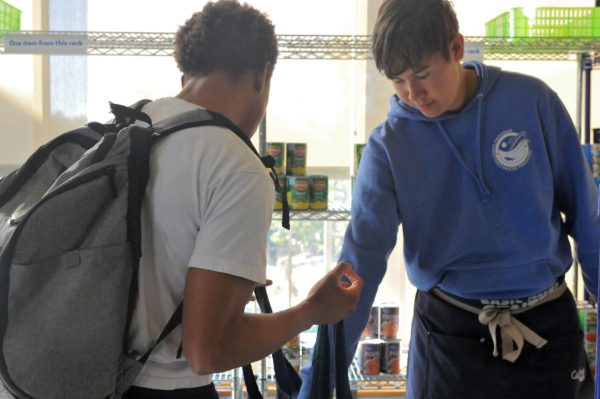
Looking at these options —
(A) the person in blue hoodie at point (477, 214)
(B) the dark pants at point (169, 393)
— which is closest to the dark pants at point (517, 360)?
(A) the person in blue hoodie at point (477, 214)

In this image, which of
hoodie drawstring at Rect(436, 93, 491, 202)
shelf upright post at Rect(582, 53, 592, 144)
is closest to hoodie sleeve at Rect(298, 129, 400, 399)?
hoodie drawstring at Rect(436, 93, 491, 202)

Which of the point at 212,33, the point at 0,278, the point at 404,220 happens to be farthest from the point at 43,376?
the point at 404,220

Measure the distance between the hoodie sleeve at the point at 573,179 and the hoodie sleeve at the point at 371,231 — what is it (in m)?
0.36

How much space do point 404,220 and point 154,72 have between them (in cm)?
197

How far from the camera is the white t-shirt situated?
0.91 metres

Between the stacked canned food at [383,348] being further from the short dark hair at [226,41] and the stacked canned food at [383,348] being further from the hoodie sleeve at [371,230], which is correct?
the short dark hair at [226,41]

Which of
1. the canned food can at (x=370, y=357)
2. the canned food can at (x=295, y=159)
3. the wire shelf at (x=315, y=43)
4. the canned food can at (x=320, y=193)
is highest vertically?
the wire shelf at (x=315, y=43)

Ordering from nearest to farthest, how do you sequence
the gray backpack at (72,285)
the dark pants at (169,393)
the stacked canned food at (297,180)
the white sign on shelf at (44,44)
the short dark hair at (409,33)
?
the gray backpack at (72,285)
the dark pants at (169,393)
the short dark hair at (409,33)
the white sign on shelf at (44,44)
the stacked canned food at (297,180)

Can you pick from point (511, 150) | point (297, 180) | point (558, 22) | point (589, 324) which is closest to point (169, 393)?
point (511, 150)

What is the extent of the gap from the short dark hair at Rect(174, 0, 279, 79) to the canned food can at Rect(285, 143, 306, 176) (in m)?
1.29

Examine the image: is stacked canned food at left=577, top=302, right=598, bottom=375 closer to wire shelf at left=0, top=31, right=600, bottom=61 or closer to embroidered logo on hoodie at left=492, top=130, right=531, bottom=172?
wire shelf at left=0, top=31, right=600, bottom=61

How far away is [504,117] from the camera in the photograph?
56.4 inches

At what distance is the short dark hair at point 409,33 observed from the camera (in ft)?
4.45

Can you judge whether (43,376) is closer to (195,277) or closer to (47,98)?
(195,277)
